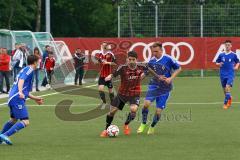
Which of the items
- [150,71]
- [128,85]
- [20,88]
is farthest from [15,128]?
[150,71]

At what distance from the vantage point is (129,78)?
1429 centimetres

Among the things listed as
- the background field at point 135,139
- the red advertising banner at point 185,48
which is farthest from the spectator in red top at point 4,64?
the red advertising banner at point 185,48

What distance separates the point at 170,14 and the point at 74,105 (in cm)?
2325

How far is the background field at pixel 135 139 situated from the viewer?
11391mm

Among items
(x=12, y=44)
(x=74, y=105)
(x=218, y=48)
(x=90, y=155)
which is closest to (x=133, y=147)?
(x=90, y=155)

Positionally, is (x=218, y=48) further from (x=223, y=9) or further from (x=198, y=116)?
(x=198, y=116)

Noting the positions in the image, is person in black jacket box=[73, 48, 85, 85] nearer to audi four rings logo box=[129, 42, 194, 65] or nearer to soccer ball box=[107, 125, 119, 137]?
audi four rings logo box=[129, 42, 194, 65]

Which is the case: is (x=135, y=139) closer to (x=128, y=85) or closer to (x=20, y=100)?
(x=128, y=85)

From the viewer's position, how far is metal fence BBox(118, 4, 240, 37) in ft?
145

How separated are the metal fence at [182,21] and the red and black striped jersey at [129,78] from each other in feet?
98.5

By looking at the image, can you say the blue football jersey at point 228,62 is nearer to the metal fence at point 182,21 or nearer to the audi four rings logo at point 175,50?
the audi four rings logo at point 175,50

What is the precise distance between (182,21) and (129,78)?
30.8m

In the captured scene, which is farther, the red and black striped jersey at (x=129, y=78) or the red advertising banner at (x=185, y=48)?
the red advertising banner at (x=185, y=48)

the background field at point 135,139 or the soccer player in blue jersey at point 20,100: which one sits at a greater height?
the soccer player in blue jersey at point 20,100
